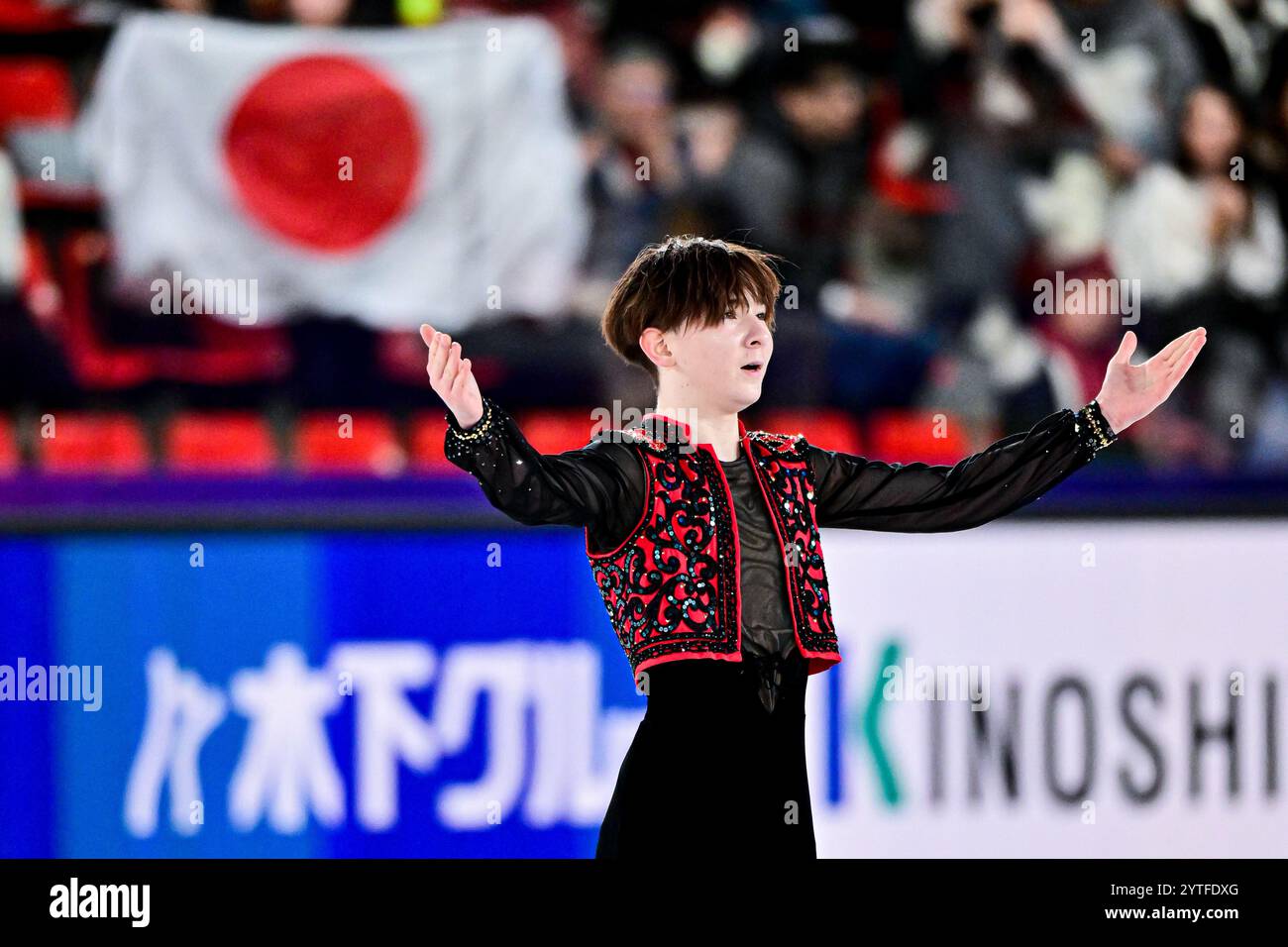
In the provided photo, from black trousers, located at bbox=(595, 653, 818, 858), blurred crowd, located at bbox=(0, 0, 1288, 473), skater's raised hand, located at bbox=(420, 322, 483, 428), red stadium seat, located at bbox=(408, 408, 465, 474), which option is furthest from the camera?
blurred crowd, located at bbox=(0, 0, 1288, 473)

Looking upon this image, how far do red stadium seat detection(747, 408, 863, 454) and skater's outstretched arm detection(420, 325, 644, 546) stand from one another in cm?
226

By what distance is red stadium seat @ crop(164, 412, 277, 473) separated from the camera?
4.68 m

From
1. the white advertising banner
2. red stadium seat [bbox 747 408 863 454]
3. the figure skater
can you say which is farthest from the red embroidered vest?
red stadium seat [bbox 747 408 863 454]

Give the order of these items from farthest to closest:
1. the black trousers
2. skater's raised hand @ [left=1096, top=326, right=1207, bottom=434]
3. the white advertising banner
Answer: the white advertising banner, skater's raised hand @ [left=1096, top=326, right=1207, bottom=434], the black trousers

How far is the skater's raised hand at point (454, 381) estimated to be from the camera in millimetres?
2385

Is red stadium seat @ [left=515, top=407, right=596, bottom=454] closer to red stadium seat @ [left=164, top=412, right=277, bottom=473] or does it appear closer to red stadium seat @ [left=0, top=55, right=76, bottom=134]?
red stadium seat @ [left=164, top=412, right=277, bottom=473]

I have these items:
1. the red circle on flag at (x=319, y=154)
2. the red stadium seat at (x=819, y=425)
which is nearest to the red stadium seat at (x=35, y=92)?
the red circle on flag at (x=319, y=154)

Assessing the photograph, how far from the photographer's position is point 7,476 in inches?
180

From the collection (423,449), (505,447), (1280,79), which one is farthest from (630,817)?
(1280,79)

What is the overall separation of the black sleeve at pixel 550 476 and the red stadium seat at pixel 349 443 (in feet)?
7.09

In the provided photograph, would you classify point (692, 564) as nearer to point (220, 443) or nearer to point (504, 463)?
point (504, 463)
